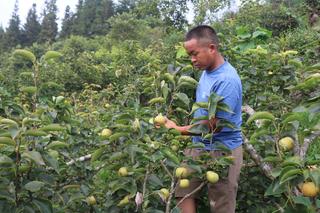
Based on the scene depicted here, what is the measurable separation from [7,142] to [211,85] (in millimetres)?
1018

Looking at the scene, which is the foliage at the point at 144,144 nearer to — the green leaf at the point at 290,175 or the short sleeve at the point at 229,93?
the green leaf at the point at 290,175

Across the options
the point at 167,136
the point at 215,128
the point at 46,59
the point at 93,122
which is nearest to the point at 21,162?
the point at 46,59

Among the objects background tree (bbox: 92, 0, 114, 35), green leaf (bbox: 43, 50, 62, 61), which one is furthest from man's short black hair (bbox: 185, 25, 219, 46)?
background tree (bbox: 92, 0, 114, 35)

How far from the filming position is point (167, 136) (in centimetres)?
222

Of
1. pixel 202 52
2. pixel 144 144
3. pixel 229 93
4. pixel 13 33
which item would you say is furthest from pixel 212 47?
pixel 13 33

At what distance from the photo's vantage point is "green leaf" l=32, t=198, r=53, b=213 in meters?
1.84

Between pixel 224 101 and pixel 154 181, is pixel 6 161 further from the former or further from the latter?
pixel 224 101

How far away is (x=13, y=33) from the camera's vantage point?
40.4 metres

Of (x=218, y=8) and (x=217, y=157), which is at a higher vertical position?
(x=218, y=8)

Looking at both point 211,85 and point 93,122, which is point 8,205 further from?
point 93,122

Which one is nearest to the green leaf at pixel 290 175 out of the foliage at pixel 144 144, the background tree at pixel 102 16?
the foliage at pixel 144 144

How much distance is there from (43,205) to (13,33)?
40893 mm

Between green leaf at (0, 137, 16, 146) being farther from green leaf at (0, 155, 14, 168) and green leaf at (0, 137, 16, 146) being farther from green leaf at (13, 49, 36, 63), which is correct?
green leaf at (13, 49, 36, 63)

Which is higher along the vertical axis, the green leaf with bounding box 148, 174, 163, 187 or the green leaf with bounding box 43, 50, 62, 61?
the green leaf with bounding box 43, 50, 62, 61
